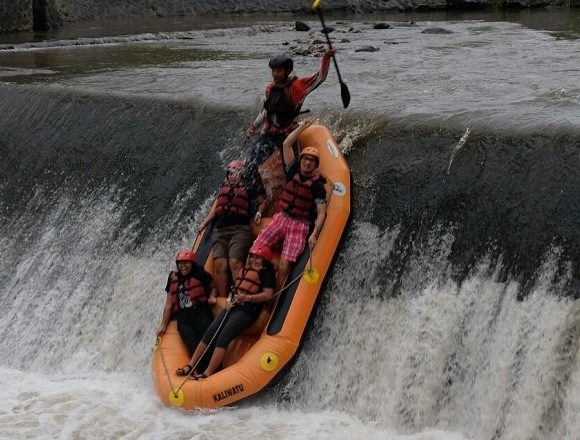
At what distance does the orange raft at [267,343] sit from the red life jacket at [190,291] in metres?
0.17

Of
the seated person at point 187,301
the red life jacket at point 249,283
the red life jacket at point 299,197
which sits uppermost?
the red life jacket at point 299,197

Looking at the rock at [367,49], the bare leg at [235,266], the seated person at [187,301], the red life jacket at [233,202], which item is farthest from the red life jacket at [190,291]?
the rock at [367,49]

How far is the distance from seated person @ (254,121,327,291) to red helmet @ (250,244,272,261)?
0.12 meters

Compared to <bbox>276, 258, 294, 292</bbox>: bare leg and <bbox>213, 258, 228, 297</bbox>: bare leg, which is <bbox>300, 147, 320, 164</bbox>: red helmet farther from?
<bbox>213, 258, 228, 297</bbox>: bare leg

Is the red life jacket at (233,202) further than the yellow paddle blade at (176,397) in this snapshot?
Yes

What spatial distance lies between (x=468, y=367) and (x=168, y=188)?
4.35 meters

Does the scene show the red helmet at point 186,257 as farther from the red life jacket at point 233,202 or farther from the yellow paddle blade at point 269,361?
the yellow paddle blade at point 269,361

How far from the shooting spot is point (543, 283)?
606 cm

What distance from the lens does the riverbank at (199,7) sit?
2849cm

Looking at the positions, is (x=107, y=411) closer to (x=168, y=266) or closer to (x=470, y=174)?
(x=168, y=266)

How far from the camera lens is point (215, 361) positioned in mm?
6688

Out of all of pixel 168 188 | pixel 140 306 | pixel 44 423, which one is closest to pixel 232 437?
pixel 44 423

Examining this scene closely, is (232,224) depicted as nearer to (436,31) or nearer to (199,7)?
(436,31)

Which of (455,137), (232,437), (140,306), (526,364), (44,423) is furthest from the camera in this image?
(140,306)
